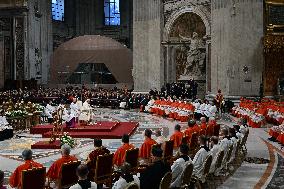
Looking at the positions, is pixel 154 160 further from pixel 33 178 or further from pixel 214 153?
pixel 214 153

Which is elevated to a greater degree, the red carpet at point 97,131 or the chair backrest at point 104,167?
the chair backrest at point 104,167

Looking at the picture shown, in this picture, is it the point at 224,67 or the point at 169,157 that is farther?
the point at 224,67

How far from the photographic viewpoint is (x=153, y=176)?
24.1ft

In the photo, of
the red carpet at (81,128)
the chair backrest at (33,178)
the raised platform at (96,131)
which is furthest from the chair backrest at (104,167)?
the red carpet at (81,128)

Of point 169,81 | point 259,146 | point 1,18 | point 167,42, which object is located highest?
point 1,18

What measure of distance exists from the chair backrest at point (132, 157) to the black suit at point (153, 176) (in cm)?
194

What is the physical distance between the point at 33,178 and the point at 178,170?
259 centimetres

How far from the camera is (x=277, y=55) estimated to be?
26234 millimetres

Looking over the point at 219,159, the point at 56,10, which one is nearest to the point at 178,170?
the point at 219,159

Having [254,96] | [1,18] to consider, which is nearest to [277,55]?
[254,96]

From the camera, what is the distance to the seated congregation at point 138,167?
7.20 m

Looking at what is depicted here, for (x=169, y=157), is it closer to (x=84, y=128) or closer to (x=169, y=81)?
(x=84, y=128)

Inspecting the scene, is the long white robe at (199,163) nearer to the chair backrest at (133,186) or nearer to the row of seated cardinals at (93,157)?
the row of seated cardinals at (93,157)

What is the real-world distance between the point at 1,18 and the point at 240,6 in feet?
68.3
